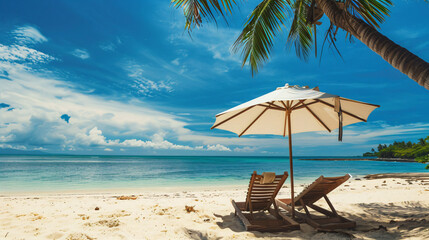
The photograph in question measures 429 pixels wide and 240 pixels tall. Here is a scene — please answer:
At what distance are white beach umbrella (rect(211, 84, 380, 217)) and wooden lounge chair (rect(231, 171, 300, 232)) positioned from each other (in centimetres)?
31

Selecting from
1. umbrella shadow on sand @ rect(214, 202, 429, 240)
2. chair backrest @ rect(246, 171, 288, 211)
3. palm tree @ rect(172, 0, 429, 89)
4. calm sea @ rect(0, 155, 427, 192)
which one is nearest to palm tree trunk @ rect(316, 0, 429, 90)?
palm tree @ rect(172, 0, 429, 89)

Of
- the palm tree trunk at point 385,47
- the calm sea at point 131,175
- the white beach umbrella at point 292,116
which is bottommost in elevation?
the calm sea at point 131,175

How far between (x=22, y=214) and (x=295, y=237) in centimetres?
467

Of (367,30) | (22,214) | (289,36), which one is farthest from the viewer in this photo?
(289,36)

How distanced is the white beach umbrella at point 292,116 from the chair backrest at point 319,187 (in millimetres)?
252

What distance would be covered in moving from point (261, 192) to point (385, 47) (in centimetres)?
286

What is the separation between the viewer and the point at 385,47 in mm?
3238

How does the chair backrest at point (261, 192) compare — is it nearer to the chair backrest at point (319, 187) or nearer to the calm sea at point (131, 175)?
the chair backrest at point (319, 187)

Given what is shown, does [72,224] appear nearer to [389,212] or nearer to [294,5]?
[389,212]

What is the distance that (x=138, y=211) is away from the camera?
4277 mm

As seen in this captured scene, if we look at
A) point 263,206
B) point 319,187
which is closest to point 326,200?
point 319,187

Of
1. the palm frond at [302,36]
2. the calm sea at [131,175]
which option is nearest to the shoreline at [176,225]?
the palm frond at [302,36]

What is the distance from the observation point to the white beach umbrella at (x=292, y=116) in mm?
3998

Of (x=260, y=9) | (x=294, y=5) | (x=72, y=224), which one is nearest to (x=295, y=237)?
(x=72, y=224)
